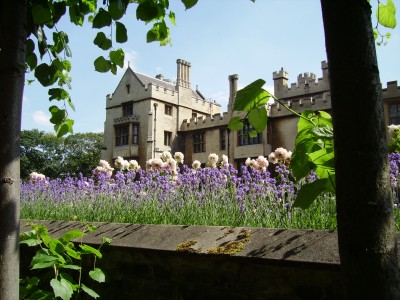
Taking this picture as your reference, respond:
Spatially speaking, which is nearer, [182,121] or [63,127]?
[63,127]

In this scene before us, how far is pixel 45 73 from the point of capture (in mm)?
2365

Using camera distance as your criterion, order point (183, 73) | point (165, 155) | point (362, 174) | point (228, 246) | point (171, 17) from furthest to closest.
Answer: point (183, 73) < point (165, 155) < point (171, 17) < point (228, 246) < point (362, 174)

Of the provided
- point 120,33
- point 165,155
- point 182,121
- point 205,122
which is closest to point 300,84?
point 205,122

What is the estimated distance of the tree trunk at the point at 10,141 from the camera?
1632 mm

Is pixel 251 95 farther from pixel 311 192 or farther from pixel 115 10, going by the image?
pixel 115 10

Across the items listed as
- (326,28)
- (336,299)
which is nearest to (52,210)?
(336,299)

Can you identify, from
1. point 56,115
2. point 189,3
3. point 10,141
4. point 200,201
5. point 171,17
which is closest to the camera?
point 10,141

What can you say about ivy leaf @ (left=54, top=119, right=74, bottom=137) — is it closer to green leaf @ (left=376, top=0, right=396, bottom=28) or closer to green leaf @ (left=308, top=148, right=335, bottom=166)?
green leaf @ (left=308, top=148, right=335, bottom=166)

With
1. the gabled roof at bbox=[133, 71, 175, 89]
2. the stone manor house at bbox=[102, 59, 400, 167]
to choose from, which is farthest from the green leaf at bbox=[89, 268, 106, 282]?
the gabled roof at bbox=[133, 71, 175, 89]

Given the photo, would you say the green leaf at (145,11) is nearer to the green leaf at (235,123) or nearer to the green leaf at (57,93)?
the green leaf at (57,93)

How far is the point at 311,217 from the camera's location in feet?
10.5

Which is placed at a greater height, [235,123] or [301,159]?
[235,123]

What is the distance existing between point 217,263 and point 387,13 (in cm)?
164

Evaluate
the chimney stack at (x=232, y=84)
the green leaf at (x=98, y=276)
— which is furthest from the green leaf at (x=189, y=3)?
the chimney stack at (x=232, y=84)
